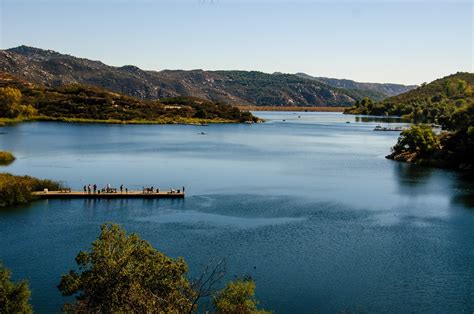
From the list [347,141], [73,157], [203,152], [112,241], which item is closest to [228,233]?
[112,241]

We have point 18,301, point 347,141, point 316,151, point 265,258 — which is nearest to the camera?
point 18,301

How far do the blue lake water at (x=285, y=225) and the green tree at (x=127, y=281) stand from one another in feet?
36.1

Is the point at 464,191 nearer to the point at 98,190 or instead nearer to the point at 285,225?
the point at 285,225

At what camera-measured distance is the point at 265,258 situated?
50594mm

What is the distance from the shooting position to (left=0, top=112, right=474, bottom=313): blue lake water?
1725 inches

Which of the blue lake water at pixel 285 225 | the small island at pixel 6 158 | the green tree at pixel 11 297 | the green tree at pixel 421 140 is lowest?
the blue lake water at pixel 285 225

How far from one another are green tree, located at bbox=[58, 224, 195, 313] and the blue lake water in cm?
1100

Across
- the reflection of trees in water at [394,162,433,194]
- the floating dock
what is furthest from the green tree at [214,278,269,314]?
the reflection of trees in water at [394,162,433,194]

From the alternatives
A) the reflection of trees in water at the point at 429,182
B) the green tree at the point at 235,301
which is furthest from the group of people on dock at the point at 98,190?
the green tree at the point at 235,301

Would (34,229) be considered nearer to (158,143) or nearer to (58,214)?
(58,214)

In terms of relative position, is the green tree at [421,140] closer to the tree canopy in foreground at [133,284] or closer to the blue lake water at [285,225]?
the blue lake water at [285,225]

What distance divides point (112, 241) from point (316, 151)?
121639 millimetres

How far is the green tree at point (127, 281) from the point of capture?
91.2 feet

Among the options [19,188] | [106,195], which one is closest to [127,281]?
[19,188]
